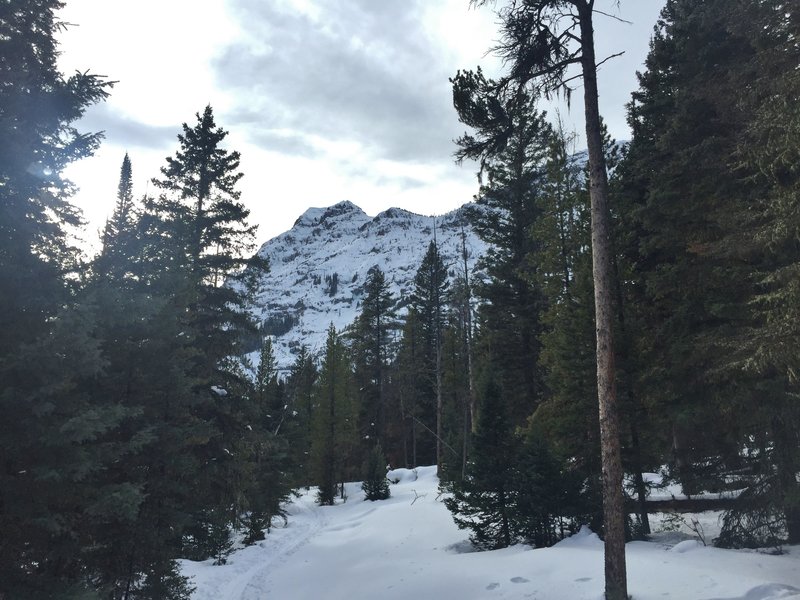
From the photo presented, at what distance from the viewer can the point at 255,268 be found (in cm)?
1916

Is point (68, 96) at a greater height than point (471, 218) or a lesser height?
lesser

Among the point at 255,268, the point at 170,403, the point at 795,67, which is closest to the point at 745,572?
the point at 795,67

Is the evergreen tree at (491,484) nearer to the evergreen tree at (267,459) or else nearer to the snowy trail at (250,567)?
the snowy trail at (250,567)

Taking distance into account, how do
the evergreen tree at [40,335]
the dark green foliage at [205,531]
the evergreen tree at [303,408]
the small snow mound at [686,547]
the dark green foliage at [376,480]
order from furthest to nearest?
the evergreen tree at [303,408], the dark green foliage at [376,480], the dark green foliage at [205,531], the small snow mound at [686,547], the evergreen tree at [40,335]

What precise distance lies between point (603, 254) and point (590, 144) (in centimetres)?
192

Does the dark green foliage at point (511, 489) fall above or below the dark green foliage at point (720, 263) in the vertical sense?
below

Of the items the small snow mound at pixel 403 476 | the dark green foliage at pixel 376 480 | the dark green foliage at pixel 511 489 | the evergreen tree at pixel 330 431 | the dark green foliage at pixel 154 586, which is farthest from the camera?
the small snow mound at pixel 403 476

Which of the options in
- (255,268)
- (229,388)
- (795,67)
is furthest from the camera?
(255,268)

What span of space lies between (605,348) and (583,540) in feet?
22.7

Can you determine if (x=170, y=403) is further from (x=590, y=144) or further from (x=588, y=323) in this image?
→ (x=588, y=323)

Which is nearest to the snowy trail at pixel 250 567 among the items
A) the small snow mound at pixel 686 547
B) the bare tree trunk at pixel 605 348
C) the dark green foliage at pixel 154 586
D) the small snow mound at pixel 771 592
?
the dark green foliage at pixel 154 586

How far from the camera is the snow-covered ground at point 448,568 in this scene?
8258mm

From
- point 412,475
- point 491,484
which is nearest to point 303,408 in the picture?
point 412,475

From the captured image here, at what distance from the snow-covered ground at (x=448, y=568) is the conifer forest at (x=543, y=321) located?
3.77ft
